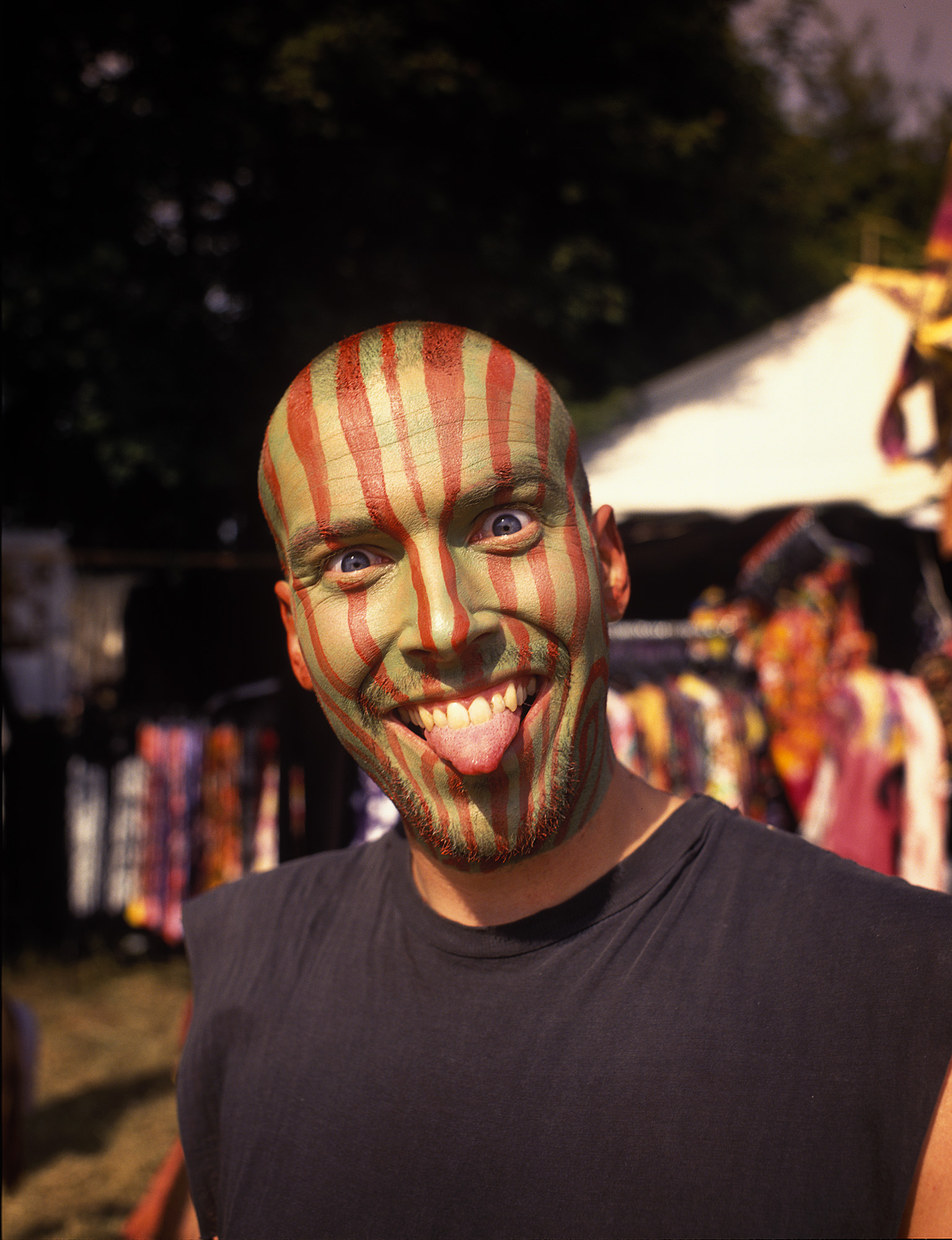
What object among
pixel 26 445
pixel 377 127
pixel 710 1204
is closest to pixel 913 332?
pixel 377 127

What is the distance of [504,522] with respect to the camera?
1.07 meters

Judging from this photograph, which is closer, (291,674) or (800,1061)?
(800,1061)

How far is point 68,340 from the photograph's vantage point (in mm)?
4457

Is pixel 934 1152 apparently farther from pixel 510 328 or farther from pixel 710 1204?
pixel 510 328

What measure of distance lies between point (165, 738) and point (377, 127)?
11.1 ft

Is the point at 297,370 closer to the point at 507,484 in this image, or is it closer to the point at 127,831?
the point at 127,831

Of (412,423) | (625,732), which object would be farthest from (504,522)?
(625,732)

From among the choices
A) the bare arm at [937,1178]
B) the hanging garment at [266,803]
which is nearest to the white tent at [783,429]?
the hanging garment at [266,803]

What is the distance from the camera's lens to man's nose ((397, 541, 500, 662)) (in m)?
1.00

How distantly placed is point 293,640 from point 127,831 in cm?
403

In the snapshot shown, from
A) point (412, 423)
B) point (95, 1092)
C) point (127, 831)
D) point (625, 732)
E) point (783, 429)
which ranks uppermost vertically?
point (783, 429)

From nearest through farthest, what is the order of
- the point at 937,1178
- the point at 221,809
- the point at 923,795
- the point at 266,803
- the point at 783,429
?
the point at 937,1178 → the point at 923,795 → the point at 266,803 → the point at 221,809 → the point at 783,429

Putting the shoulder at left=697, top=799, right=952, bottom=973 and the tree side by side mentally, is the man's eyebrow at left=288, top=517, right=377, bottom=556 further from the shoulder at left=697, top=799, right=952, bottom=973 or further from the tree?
the tree

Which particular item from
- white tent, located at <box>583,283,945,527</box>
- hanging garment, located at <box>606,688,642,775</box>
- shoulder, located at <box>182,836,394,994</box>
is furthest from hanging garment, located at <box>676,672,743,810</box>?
shoulder, located at <box>182,836,394,994</box>
